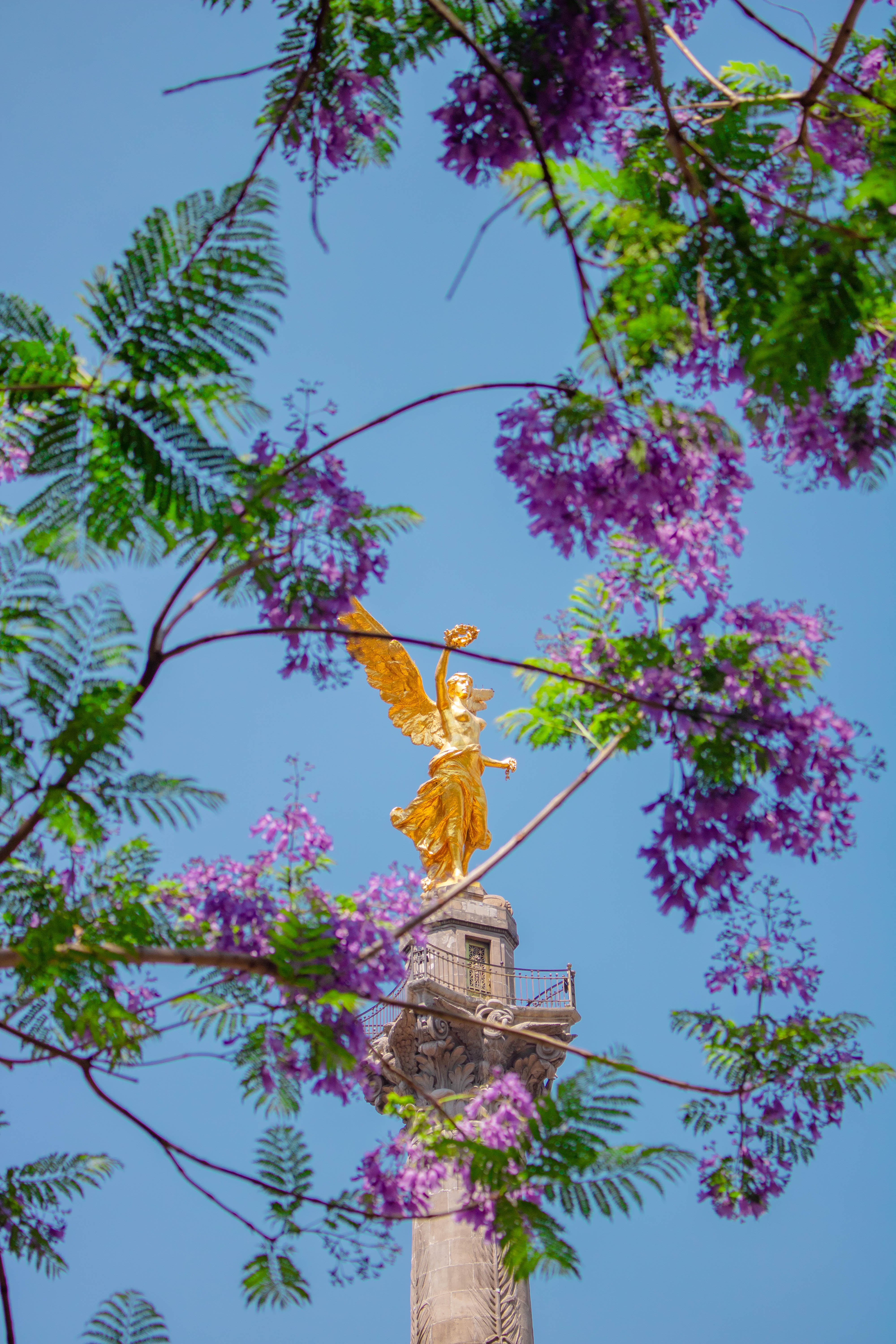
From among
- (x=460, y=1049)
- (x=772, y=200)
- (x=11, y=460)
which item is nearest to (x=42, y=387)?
(x=11, y=460)

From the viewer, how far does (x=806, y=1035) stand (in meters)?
5.61

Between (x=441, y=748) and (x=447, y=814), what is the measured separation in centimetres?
118

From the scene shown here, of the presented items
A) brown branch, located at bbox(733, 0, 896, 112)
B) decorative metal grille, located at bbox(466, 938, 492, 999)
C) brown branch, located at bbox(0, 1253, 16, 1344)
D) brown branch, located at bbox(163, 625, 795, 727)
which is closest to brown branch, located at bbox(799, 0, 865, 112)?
brown branch, located at bbox(733, 0, 896, 112)

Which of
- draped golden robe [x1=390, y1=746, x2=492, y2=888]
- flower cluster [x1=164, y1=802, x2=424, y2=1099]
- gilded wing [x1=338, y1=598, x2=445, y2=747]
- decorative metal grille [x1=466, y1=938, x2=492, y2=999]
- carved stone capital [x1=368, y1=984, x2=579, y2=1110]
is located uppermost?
gilded wing [x1=338, y1=598, x2=445, y2=747]

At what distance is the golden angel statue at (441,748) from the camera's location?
1905 cm

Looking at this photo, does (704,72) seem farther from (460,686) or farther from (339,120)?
(460,686)

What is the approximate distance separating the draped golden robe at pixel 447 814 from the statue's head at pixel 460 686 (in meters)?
1.00

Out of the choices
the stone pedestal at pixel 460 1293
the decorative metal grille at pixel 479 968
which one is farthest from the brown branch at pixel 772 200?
the decorative metal grille at pixel 479 968

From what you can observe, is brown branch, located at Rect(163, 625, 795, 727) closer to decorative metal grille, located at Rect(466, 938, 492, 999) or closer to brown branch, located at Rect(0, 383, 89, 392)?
brown branch, located at Rect(0, 383, 89, 392)

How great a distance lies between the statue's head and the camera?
20.3 m

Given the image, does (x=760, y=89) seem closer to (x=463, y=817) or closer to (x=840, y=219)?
(x=840, y=219)

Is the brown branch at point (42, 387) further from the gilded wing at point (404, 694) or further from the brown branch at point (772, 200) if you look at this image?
the gilded wing at point (404, 694)

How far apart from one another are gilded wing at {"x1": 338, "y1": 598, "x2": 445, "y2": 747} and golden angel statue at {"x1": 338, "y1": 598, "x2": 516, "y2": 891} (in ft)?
0.03

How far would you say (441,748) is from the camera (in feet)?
65.1
